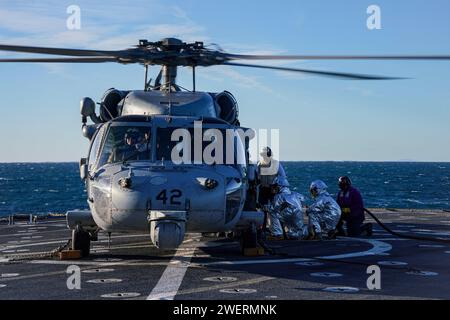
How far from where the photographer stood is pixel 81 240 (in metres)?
11.3

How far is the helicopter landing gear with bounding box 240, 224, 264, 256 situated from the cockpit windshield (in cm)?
227

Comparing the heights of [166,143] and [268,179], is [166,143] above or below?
above

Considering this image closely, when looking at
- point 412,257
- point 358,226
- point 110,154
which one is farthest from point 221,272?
point 358,226

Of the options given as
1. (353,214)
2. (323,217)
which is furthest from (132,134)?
(353,214)

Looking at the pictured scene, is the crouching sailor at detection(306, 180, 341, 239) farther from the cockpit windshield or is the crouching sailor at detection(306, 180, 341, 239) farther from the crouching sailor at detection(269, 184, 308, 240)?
the cockpit windshield

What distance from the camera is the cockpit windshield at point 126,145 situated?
10.6 metres

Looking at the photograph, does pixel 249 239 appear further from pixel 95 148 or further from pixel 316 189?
pixel 316 189

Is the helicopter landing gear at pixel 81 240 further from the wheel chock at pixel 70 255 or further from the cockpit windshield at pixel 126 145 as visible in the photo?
the cockpit windshield at pixel 126 145

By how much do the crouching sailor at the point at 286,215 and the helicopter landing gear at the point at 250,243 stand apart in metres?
2.66

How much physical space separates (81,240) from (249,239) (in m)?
2.98

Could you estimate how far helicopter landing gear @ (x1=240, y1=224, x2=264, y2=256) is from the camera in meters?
11.3

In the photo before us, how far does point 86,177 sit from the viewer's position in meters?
11.1

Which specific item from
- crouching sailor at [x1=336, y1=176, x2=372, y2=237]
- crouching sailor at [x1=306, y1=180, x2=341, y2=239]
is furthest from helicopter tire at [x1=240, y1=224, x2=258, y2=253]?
crouching sailor at [x1=336, y1=176, x2=372, y2=237]

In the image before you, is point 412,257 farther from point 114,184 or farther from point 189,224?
point 114,184
